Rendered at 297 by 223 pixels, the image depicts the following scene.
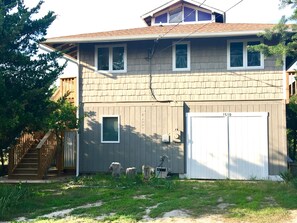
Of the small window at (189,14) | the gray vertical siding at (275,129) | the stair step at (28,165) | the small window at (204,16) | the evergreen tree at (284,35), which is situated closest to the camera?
the evergreen tree at (284,35)

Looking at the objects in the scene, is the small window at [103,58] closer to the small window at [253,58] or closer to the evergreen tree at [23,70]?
the evergreen tree at [23,70]

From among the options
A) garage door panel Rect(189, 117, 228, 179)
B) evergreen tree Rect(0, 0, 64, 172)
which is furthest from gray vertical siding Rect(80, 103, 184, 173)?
evergreen tree Rect(0, 0, 64, 172)

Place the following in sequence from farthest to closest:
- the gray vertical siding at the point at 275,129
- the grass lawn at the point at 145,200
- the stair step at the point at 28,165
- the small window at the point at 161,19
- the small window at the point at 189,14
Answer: the small window at the point at 161,19 < the small window at the point at 189,14 < the stair step at the point at 28,165 < the gray vertical siding at the point at 275,129 < the grass lawn at the point at 145,200

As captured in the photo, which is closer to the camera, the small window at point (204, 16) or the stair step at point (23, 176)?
the stair step at point (23, 176)

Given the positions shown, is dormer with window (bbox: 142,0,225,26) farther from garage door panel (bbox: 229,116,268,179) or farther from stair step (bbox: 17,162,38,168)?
stair step (bbox: 17,162,38,168)

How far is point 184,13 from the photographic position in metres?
15.3

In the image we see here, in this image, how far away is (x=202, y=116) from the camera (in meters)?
12.2

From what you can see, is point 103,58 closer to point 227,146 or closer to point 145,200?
point 227,146

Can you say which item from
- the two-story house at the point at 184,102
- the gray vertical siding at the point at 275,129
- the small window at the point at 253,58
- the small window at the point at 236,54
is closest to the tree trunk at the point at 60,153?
the two-story house at the point at 184,102

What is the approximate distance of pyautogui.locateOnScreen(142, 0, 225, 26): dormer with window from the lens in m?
15.1

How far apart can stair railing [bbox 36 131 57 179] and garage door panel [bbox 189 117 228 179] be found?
503cm

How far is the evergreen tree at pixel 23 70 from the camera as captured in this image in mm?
8265

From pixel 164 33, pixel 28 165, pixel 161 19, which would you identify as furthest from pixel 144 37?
pixel 28 165

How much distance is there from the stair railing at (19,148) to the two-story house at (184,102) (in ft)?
6.72
